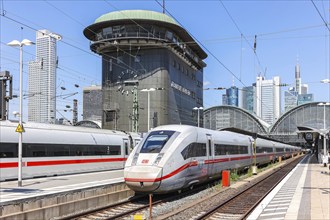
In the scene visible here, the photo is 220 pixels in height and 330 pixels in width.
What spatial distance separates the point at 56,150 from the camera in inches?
967

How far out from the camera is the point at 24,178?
2228 centimetres

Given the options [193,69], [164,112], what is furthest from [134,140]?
[193,69]

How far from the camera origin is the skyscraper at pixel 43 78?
104 feet

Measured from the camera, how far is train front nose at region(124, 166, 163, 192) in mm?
15141

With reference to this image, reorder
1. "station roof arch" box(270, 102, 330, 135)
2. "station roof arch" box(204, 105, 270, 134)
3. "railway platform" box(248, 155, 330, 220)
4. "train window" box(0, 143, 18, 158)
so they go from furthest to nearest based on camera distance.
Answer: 1. "station roof arch" box(204, 105, 270, 134)
2. "station roof arch" box(270, 102, 330, 135)
3. "train window" box(0, 143, 18, 158)
4. "railway platform" box(248, 155, 330, 220)

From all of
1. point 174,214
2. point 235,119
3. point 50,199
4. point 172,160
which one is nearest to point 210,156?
point 172,160

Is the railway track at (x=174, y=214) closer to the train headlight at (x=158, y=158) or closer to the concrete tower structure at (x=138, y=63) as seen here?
the train headlight at (x=158, y=158)

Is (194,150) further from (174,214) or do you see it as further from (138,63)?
(138,63)

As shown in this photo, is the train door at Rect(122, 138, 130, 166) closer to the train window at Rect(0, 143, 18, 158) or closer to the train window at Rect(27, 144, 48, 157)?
the train window at Rect(27, 144, 48, 157)

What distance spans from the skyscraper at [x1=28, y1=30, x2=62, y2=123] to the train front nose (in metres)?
10.8

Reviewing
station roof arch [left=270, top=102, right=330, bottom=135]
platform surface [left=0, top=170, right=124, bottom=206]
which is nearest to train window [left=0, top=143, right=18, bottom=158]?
platform surface [left=0, top=170, right=124, bottom=206]

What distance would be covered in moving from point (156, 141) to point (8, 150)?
917 centimetres

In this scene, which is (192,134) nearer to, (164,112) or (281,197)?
(281,197)

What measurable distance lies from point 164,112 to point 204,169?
181ft
